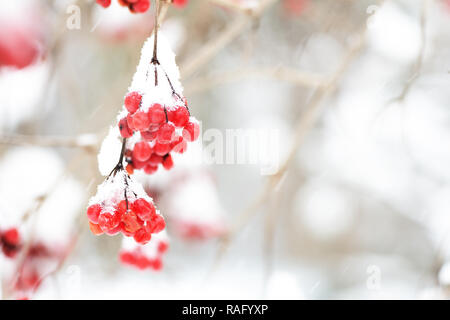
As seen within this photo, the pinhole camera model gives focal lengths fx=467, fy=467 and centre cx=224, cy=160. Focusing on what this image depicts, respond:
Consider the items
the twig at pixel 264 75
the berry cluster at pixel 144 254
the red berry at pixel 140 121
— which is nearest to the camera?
the red berry at pixel 140 121

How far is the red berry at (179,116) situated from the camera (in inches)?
30.6

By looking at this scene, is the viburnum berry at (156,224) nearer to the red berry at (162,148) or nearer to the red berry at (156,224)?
the red berry at (156,224)

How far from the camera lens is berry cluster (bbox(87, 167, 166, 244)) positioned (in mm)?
828

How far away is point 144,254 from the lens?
1.42 m

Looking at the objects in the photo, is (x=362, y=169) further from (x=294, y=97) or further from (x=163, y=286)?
(x=163, y=286)

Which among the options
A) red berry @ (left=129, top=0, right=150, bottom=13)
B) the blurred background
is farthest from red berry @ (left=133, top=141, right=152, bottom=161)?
the blurred background

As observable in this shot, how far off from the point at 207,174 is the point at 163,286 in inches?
40.3

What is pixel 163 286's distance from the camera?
3311mm

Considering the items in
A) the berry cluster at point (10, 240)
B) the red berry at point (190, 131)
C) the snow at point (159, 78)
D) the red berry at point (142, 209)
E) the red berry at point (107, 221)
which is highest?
the berry cluster at point (10, 240)

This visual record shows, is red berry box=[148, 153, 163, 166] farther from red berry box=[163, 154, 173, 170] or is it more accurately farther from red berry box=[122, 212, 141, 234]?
red berry box=[122, 212, 141, 234]

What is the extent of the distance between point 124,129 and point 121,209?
145 mm

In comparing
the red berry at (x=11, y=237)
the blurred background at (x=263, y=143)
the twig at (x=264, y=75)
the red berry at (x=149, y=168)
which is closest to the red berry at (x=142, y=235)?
the red berry at (x=149, y=168)

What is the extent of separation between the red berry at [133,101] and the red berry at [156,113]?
3 centimetres
